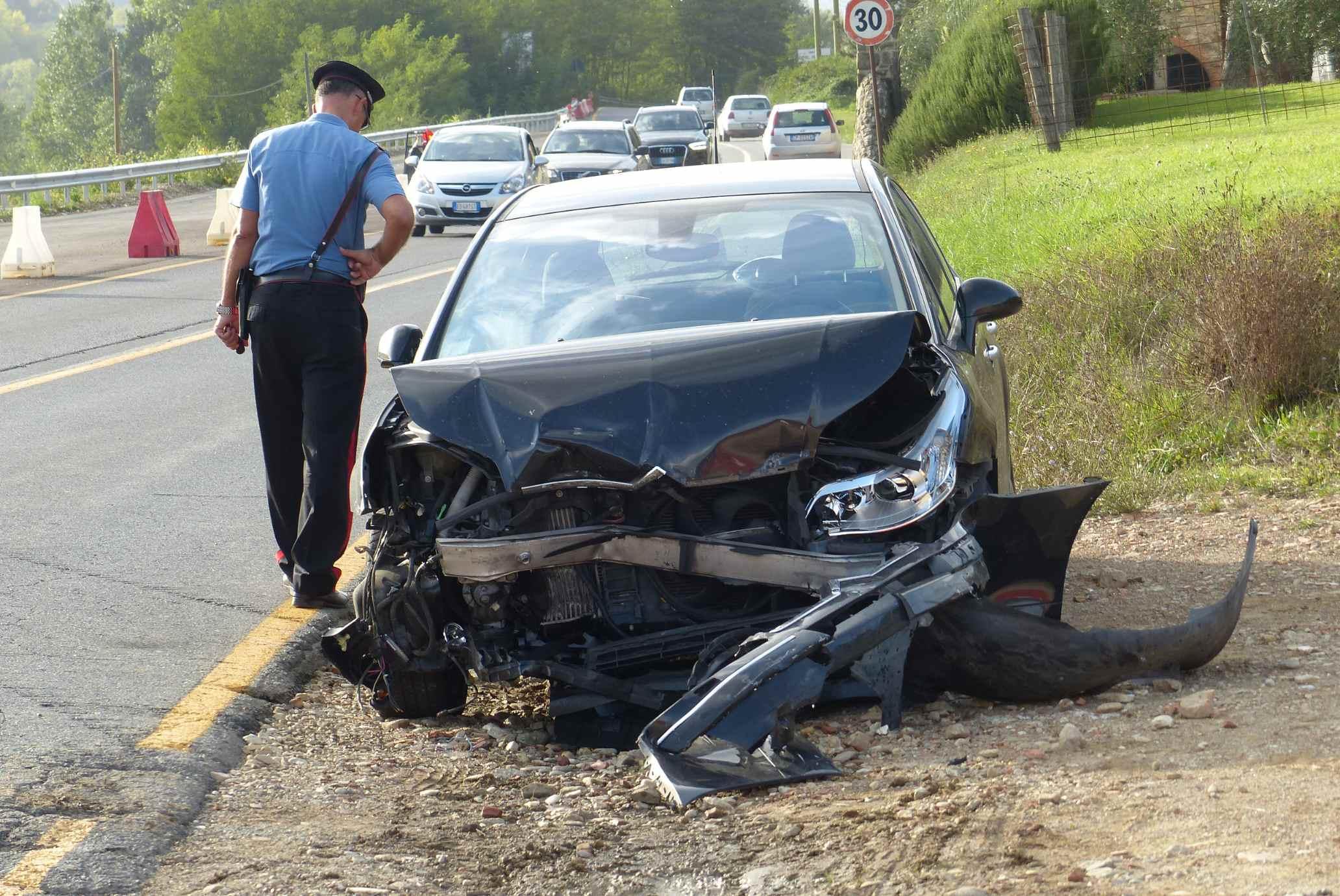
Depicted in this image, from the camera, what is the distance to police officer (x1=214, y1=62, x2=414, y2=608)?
18.2 ft

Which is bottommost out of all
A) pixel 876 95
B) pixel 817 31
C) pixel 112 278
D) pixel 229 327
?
pixel 112 278

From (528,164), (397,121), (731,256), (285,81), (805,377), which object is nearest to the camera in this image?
(805,377)

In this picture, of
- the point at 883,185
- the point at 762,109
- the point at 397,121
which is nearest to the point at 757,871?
the point at 883,185

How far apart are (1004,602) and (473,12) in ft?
349

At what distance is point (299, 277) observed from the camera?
5586mm

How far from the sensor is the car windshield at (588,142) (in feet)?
94.7

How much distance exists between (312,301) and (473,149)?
20.2 m

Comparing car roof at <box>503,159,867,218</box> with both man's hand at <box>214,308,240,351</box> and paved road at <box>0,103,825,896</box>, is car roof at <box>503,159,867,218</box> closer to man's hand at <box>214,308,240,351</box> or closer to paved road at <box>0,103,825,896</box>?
man's hand at <box>214,308,240,351</box>

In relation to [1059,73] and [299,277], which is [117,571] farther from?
[1059,73]

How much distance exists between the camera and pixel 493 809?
3934 mm

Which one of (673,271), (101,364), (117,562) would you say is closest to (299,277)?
(673,271)

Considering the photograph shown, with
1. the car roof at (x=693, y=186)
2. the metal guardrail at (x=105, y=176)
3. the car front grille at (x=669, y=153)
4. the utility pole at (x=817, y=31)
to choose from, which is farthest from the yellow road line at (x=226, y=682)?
the utility pole at (x=817, y=31)

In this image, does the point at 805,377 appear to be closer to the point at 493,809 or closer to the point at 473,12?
the point at 493,809

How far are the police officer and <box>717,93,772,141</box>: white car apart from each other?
50.3 meters
